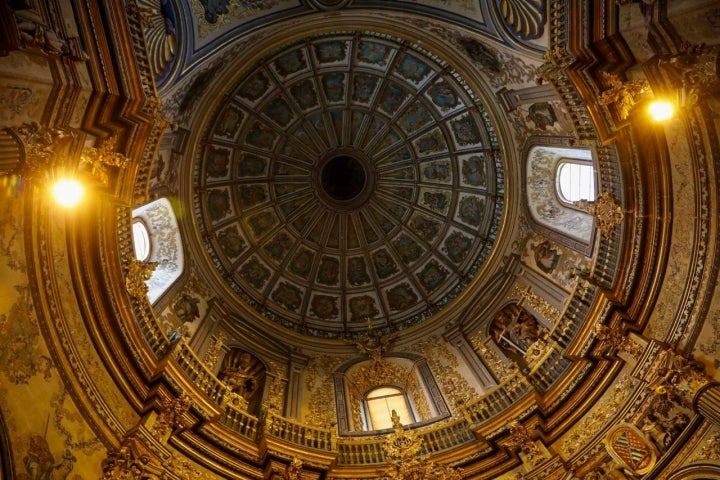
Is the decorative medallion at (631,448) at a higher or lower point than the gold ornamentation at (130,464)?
lower

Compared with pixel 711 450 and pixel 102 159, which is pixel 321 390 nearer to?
pixel 102 159

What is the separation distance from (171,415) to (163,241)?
304 inches

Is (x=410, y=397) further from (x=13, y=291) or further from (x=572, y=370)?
(x=13, y=291)

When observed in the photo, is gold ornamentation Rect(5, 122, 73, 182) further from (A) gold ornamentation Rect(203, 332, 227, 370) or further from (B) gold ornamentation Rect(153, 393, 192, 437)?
(A) gold ornamentation Rect(203, 332, 227, 370)

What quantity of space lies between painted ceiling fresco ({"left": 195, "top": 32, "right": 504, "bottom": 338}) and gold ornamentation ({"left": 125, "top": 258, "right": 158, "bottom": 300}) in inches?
314

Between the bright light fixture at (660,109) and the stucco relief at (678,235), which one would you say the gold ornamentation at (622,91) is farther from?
the stucco relief at (678,235)

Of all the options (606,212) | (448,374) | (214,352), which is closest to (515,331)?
(448,374)

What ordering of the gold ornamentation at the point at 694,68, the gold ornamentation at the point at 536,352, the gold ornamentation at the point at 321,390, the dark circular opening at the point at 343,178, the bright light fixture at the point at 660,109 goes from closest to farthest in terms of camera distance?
the gold ornamentation at the point at 694,68, the bright light fixture at the point at 660,109, the gold ornamentation at the point at 536,352, the gold ornamentation at the point at 321,390, the dark circular opening at the point at 343,178

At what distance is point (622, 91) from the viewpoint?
1086 cm

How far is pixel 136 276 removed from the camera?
41.8 feet

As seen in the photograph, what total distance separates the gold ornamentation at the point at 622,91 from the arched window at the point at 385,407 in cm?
1076

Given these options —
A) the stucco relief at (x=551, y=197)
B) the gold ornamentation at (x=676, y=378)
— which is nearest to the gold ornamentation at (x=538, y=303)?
the stucco relief at (x=551, y=197)

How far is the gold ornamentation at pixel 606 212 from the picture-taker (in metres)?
13.5

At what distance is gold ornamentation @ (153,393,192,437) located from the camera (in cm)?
1168
